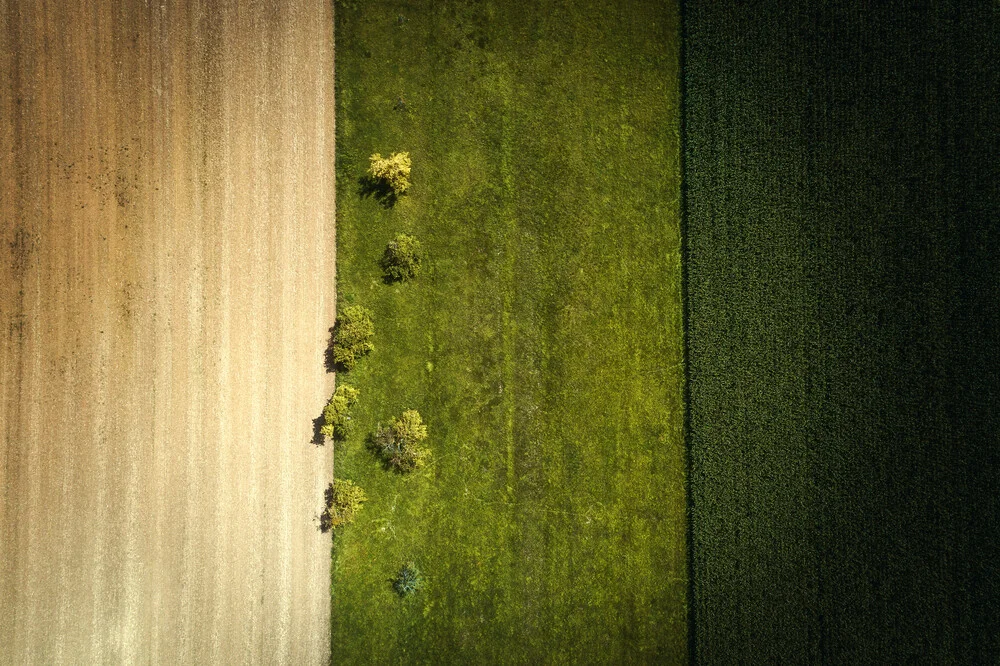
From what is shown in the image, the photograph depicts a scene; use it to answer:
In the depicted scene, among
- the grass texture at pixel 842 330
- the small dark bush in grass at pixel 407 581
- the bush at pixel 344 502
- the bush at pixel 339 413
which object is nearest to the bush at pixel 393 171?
the bush at pixel 339 413

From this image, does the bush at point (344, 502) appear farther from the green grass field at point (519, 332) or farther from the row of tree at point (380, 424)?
the green grass field at point (519, 332)

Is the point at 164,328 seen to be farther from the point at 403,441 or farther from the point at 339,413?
the point at 403,441

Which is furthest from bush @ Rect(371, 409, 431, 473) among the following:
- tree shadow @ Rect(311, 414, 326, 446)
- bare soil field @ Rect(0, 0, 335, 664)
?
bare soil field @ Rect(0, 0, 335, 664)

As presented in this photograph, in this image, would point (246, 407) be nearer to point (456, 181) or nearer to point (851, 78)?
point (456, 181)

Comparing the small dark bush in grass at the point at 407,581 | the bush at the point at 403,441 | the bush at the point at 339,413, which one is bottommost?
the small dark bush in grass at the point at 407,581

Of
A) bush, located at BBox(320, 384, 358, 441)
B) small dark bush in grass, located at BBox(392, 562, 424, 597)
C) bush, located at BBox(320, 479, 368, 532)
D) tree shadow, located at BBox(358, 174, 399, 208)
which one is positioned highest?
tree shadow, located at BBox(358, 174, 399, 208)

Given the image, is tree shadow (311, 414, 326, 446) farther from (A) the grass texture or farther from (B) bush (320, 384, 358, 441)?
(A) the grass texture
